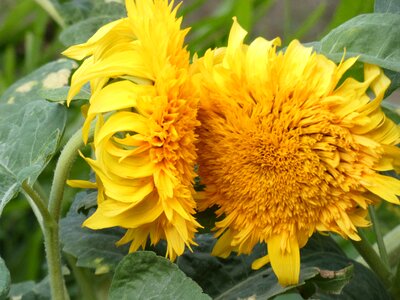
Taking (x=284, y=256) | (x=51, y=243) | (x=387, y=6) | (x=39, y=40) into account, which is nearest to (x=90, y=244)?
→ (x=51, y=243)

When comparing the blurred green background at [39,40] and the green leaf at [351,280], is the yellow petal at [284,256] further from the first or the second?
the blurred green background at [39,40]

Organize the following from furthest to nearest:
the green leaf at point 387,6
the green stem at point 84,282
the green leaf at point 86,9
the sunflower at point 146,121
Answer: the green leaf at point 86,9
the green stem at point 84,282
the green leaf at point 387,6
the sunflower at point 146,121

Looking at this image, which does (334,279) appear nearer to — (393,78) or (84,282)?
(393,78)

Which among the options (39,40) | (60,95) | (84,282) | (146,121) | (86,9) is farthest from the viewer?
(39,40)

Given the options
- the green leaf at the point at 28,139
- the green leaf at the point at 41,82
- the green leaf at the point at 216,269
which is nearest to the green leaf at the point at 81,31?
the green leaf at the point at 41,82

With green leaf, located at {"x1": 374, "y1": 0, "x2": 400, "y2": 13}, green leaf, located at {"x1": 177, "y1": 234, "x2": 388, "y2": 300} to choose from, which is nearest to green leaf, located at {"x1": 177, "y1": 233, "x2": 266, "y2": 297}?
green leaf, located at {"x1": 177, "y1": 234, "x2": 388, "y2": 300}

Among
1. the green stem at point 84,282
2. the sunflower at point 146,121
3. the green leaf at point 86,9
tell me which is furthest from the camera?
the green leaf at point 86,9
